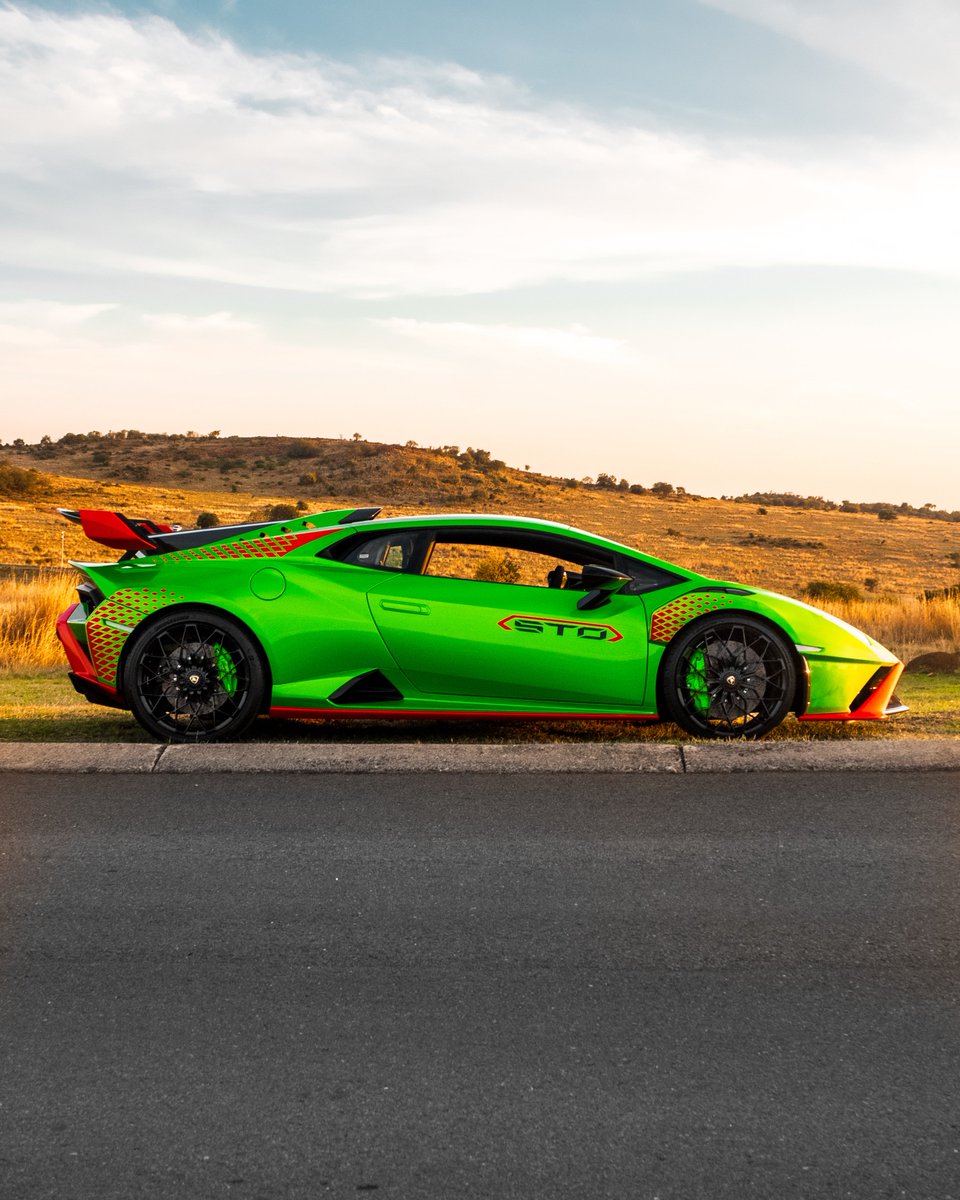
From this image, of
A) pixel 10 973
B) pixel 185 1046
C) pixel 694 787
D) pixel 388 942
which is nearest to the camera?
pixel 185 1046

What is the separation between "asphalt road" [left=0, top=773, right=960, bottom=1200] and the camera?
3.04m

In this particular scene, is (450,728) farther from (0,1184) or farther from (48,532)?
(48,532)

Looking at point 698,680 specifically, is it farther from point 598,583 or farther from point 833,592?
point 833,592

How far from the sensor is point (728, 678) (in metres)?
7.84

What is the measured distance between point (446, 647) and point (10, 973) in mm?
3924

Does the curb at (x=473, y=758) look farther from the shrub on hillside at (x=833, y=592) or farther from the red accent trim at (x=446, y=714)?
the shrub on hillside at (x=833, y=592)

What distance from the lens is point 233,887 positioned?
5.01 metres

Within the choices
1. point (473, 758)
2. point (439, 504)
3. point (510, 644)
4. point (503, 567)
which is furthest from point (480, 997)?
point (439, 504)

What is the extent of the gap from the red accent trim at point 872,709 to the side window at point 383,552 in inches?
102

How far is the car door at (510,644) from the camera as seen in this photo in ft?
25.4

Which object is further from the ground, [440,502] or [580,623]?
[440,502]

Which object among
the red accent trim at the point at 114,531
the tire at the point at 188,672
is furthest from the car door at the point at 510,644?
the red accent trim at the point at 114,531

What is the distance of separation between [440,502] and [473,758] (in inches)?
2870

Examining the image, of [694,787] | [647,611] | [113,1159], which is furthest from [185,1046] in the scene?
[647,611]
